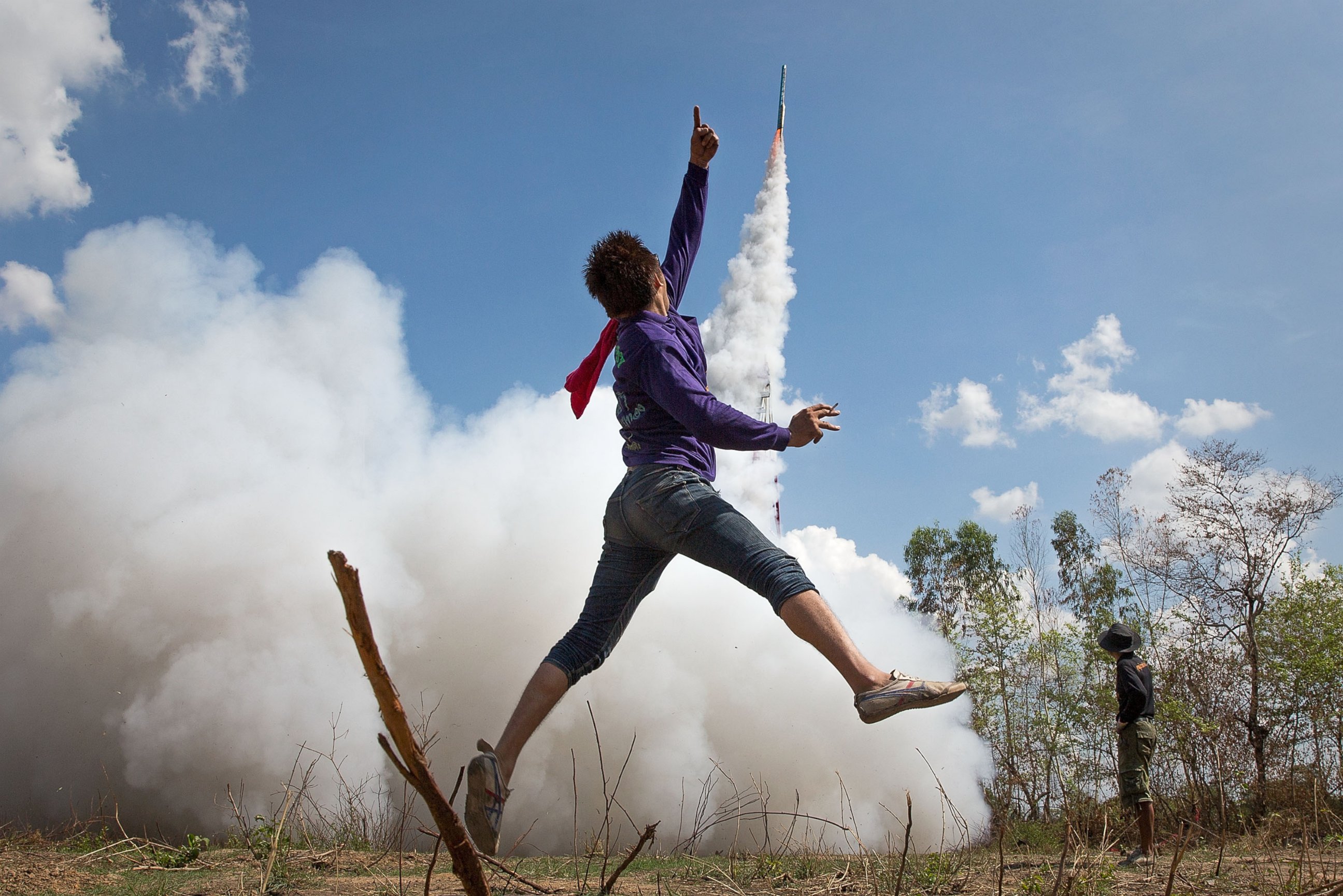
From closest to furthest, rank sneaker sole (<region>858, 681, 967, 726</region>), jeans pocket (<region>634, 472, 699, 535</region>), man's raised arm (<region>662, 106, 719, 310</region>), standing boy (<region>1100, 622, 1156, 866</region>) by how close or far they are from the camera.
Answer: sneaker sole (<region>858, 681, 967, 726</region>)
jeans pocket (<region>634, 472, 699, 535</region>)
man's raised arm (<region>662, 106, 719, 310</region>)
standing boy (<region>1100, 622, 1156, 866</region>)

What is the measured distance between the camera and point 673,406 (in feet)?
10.4

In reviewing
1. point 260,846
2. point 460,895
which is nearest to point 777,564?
point 460,895

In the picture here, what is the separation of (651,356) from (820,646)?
1.23 meters

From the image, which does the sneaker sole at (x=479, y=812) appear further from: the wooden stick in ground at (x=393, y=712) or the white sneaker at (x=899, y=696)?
the white sneaker at (x=899, y=696)

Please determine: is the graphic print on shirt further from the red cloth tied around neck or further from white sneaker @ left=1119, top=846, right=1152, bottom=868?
white sneaker @ left=1119, top=846, right=1152, bottom=868

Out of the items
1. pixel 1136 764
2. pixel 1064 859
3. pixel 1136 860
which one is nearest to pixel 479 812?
pixel 1064 859

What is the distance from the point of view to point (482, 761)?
2.94 meters

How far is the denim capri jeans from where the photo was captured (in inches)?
121

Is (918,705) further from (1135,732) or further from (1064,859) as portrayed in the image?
(1135,732)

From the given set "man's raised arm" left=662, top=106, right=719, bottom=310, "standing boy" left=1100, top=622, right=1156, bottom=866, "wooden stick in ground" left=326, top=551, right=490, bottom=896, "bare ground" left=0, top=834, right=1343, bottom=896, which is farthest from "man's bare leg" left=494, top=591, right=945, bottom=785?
"standing boy" left=1100, top=622, right=1156, bottom=866

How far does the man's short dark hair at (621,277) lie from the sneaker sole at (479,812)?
1.81 m

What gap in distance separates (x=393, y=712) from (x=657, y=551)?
183 centimetres

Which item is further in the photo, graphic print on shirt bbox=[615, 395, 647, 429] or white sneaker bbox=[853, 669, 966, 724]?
graphic print on shirt bbox=[615, 395, 647, 429]

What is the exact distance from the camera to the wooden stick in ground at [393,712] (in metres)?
1.68
